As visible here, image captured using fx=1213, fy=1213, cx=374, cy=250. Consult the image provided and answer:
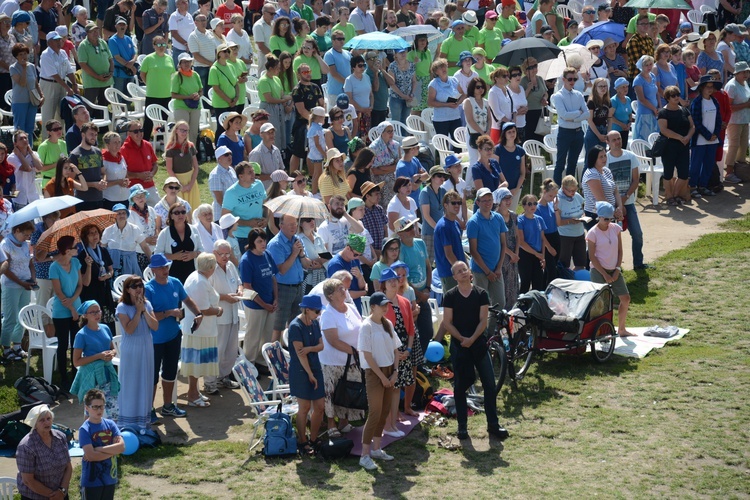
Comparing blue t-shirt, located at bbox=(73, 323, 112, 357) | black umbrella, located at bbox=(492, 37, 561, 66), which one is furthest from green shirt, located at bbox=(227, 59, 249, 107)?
blue t-shirt, located at bbox=(73, 323, 112, 357)

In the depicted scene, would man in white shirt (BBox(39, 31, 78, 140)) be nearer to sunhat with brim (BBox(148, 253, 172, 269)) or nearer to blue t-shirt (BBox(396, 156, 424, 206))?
blue t-shirt (BBox(396, 156, 424, 206))

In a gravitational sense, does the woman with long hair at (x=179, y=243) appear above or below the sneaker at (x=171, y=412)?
above

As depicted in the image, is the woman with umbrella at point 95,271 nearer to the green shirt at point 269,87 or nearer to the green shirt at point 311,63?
the green shirt at point 269,87

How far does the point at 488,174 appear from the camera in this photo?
1491cm

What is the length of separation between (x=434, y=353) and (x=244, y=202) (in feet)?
9.34

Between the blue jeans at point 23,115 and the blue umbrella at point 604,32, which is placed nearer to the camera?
the blue jeans at point 23,115

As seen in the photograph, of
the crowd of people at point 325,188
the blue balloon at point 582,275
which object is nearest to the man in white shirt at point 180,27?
the crowd of people at point 325,188

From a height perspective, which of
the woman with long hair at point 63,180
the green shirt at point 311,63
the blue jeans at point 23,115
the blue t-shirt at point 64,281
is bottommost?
the blue t-shirt at point 64,281

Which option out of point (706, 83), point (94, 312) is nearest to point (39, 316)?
point (94, 312)

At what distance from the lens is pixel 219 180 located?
1427 centimetres

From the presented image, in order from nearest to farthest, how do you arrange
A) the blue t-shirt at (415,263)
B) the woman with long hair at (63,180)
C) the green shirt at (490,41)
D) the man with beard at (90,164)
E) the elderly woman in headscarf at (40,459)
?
1. the elderly woman in headscarf at (40,459)
2. the blue t-shirt at (415,263)
3. the woman with long hair at (63,180)
4. the man with beard at (90,164)
5. the green shirt at (490,41)

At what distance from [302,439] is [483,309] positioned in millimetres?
2008

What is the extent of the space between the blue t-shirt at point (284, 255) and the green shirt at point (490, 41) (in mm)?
9128

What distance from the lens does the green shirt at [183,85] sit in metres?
17.2
